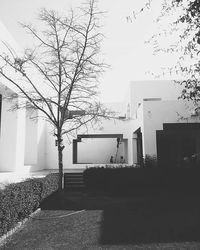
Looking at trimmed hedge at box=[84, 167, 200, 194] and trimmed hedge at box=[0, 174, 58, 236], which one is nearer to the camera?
trimmed hedge at box=[0, 174, 58, 236]

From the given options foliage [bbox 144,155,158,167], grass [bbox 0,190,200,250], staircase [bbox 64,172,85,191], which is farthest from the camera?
staircase [bbox 64,172,85,191]

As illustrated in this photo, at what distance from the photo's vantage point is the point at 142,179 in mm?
11195

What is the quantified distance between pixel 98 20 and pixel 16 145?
32.1 ft

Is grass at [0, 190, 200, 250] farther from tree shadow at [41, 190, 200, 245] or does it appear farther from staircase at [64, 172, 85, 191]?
staircase at [64, 172, 85, 191]

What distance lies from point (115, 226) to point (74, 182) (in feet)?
26.0

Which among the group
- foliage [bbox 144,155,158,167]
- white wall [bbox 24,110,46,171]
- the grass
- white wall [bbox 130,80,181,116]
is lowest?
the grass

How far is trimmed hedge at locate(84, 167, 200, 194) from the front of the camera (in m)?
10.9

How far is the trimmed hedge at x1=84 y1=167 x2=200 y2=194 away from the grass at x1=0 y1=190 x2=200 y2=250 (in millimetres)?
1062

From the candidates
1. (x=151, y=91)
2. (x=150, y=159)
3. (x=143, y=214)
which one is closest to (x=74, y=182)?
(x=150, y=159)

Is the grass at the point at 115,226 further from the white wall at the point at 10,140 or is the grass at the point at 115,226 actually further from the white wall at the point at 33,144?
the white wall at the point at 33,144

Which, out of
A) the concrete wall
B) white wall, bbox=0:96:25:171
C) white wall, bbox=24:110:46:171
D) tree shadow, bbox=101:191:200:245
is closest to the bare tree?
tree shadow, bbox=101:191:200:245

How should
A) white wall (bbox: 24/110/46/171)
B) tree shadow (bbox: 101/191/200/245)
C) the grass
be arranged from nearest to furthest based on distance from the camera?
the grass < tree shadow (bbox: 101/191/200/245) < white wall (bbox: 24/110/46/171)

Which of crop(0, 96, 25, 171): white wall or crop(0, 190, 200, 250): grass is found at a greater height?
crop(0, 96, 25, 171): white wall

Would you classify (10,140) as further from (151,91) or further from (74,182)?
(151,91)
